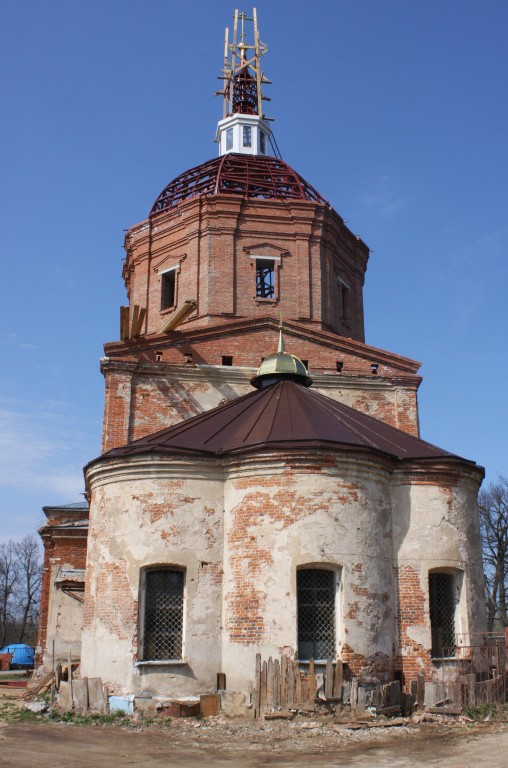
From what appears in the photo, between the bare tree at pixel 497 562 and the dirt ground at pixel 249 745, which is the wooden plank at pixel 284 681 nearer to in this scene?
the dirt ground at pixel 249 745

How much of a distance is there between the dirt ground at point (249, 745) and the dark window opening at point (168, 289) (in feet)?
47.0

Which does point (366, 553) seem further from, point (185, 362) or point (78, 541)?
point (78, 541)

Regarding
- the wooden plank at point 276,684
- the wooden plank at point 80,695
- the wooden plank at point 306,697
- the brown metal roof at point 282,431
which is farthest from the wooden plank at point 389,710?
the wooden plank at point 80,695

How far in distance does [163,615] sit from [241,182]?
15.8 m

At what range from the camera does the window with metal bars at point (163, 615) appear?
13.6 metres

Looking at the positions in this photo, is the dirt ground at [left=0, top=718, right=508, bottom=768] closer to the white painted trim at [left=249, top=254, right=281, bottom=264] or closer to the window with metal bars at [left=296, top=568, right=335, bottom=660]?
the window with metal bars at [left=296, top=568, right=335, bottom=660]

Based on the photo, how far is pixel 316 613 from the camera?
13.4 metres

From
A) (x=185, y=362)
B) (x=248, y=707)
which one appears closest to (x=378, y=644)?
(x=248, y=707)

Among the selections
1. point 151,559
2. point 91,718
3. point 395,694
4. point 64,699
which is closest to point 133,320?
point 151,559

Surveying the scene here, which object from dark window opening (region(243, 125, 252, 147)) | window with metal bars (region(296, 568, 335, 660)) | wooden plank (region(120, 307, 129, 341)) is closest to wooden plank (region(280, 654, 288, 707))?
window with metal bars (region(296, 568, 335, 660))

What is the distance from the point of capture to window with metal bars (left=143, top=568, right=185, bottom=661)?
13578 millimetres

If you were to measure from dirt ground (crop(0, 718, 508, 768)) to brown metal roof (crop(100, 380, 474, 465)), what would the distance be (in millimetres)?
4686

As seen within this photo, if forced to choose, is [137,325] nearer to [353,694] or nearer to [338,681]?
[338,681]

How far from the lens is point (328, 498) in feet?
45.1
